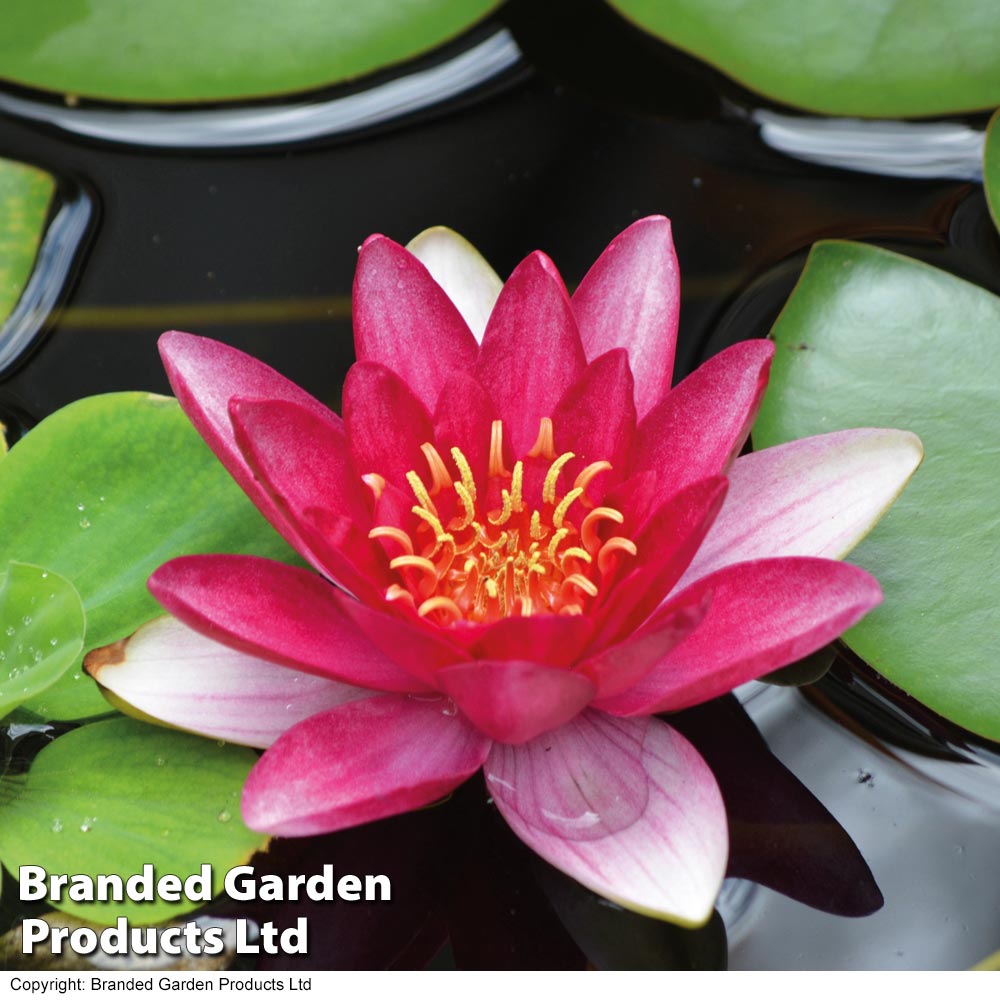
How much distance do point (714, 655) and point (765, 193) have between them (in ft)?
3.25

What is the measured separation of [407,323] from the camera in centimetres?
116

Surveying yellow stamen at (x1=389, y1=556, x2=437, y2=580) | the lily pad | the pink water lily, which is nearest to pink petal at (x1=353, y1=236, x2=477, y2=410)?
the pink water lily

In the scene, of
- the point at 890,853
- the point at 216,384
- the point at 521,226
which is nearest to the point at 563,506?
the point at 216,384

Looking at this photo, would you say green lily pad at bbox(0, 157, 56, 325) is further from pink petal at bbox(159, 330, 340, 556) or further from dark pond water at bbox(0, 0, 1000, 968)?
pink petal at bbox(159, 330, 340, 556)

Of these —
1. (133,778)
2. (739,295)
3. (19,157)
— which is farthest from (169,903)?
(19,157)

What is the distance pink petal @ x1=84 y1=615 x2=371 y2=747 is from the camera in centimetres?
104

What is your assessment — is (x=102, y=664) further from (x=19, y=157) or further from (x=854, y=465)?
(x=19, y=157)

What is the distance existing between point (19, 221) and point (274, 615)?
96 centimetres

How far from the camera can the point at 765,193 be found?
5.62 feet

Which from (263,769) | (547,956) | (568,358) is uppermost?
(568,358)

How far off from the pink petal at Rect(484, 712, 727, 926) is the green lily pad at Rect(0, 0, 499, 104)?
124 cm

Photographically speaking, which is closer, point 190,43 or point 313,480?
point 313,480

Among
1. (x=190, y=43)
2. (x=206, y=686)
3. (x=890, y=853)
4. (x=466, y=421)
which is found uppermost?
(x=190, y=43)

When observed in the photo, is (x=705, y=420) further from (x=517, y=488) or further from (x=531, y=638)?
(x=531, y=638)
